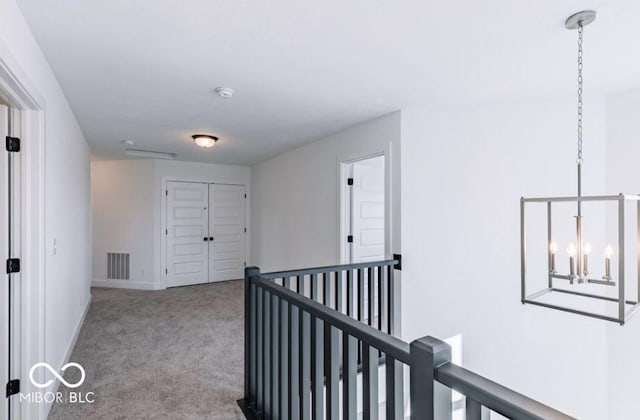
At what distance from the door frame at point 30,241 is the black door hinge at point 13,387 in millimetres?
30

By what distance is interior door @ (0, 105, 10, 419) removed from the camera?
1828mm

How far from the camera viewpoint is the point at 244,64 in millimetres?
2178

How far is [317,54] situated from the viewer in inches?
80.4

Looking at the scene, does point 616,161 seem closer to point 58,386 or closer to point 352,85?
point 352,85

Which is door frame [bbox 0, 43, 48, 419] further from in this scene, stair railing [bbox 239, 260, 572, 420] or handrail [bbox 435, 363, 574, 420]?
handrail [bbox 435, 363, 574, 420]

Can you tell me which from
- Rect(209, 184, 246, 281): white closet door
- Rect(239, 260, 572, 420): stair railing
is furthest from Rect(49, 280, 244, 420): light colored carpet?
Rect(209, 184, 246, 281): white closet door

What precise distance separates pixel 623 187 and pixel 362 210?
7.68 ft

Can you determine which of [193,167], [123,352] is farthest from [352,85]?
[193,167]

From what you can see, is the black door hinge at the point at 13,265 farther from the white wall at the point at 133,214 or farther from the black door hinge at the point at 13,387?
the white wall at the point at 133,214

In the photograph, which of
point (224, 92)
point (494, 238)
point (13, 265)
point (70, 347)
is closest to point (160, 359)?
point (70, 347)

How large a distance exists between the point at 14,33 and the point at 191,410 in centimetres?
229

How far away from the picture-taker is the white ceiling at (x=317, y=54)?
160 centimetres

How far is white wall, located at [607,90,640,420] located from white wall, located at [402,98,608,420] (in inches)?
2.3

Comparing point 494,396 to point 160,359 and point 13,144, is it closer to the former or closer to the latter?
point 13,144
